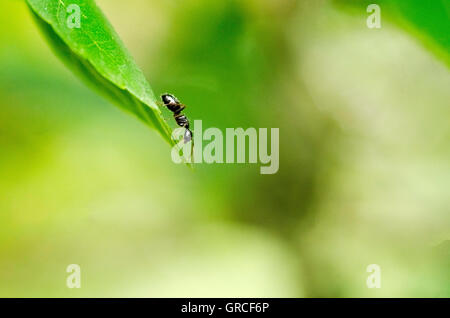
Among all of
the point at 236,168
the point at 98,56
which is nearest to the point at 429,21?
the point at 98,56

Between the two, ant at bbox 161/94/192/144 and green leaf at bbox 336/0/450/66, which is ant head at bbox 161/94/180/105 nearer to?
ant at bbox 161/94/192/144

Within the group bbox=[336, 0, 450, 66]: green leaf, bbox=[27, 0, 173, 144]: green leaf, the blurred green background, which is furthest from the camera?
the blurred green background

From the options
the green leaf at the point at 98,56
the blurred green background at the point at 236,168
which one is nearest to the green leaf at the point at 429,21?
the green leaf at the point at 98,56

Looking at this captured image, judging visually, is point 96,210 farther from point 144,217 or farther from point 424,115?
point 424,115

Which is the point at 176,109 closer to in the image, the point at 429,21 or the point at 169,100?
the point at 169,100

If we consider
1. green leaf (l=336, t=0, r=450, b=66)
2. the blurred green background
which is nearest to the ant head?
the blurred green background

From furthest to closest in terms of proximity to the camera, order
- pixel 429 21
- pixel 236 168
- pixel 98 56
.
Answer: pixel 236 168 < pixel 429 21 < pixel 98 56

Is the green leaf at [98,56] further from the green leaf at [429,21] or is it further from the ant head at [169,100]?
the ant head at [169,100]
